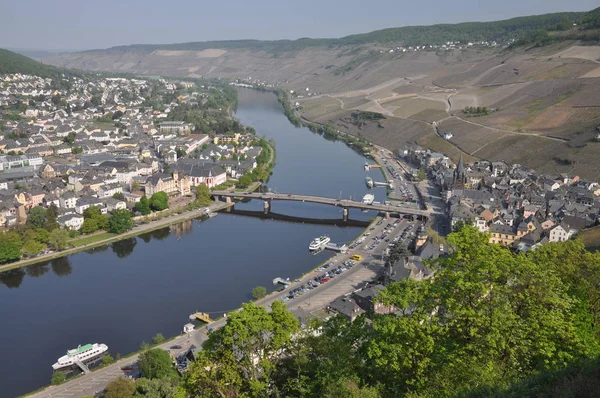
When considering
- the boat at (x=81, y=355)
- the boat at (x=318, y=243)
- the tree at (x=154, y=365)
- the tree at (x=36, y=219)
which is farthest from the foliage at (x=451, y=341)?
the tree at (x=36, y=219)

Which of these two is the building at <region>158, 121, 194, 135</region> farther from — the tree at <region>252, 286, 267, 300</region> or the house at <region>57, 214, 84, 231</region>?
the tree at <region>252, 286, 267, 300</region>

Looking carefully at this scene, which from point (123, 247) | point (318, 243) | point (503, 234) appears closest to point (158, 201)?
point (123, 247)

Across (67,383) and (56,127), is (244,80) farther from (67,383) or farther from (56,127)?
(67,383)

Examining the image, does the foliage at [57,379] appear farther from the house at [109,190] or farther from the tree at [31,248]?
the house at [109,190]

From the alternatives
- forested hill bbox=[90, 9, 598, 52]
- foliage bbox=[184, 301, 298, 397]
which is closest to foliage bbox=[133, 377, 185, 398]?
foliage bbox=[184, 301, 298, 397]

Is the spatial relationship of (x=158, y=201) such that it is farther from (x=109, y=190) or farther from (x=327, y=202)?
(x=327, y=202)

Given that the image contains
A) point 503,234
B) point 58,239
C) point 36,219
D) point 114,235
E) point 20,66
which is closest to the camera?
point 503,234
